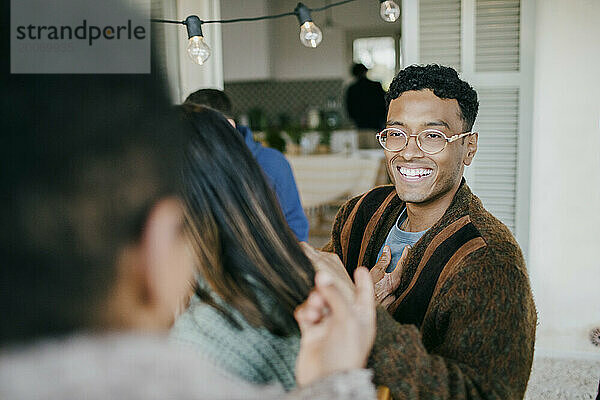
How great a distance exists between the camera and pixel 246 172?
0.78 metres

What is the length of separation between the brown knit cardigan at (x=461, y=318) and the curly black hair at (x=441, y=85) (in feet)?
0.72

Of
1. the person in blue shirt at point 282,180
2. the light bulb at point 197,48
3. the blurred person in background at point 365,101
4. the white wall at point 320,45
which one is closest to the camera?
the light bulb at point 197,48

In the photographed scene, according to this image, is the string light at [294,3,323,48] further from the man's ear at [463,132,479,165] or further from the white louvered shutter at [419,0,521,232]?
the white louvered shutter at [419,0,521,232]

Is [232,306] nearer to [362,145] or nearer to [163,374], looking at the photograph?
[163,374]

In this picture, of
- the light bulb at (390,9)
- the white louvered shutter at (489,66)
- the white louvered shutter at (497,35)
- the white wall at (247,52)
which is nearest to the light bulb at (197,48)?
the light bulb at (390,9)

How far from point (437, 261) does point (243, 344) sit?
680 mm

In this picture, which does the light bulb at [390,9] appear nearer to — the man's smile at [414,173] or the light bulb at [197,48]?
the light bulb at [197,48]

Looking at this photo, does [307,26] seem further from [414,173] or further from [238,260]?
[238,260]

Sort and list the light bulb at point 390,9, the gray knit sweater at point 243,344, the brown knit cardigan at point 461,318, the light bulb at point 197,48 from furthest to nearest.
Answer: the light bulb at point 390,9 → the light bulb at point 197,48 → the brown knit cardigan at point 461,318 → the gray knit sweater at point 243,344

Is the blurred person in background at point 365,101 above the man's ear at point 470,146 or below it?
above

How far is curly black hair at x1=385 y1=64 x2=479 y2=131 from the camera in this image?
148 cm

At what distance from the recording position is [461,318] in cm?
110

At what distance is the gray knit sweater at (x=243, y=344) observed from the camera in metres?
0.71

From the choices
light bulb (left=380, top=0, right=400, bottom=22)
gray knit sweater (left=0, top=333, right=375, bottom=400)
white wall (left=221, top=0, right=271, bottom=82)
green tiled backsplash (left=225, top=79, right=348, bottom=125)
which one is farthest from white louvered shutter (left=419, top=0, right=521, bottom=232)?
green tiled backsplash (left=225, top=79, right=348, bottom=125)
